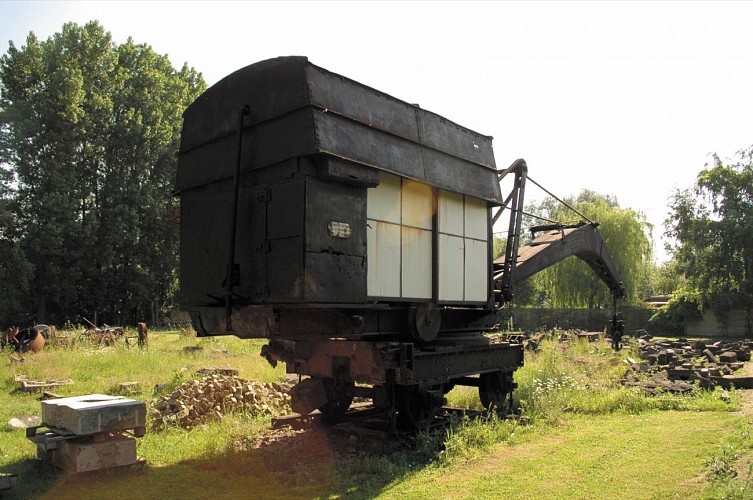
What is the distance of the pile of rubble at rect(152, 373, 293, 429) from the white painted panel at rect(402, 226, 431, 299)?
364 cm

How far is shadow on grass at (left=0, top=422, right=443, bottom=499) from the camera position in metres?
6.17

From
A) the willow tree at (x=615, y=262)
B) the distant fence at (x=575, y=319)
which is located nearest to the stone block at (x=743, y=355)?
the distant fence at (x=575, y=319)

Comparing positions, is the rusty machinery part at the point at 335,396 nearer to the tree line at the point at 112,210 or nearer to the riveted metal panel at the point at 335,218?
the riveted metal panel at the point at 335,218

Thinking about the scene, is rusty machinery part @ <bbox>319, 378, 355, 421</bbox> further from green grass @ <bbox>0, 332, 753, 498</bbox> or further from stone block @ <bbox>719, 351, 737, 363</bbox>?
stone block @ <bbox>719, 351, 737, 363</bbox>

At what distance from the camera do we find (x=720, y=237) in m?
34.9

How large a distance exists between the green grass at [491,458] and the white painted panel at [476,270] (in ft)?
6.39

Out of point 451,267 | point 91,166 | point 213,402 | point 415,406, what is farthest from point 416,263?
point 91,166

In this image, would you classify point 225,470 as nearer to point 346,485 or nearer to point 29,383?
point 346,485

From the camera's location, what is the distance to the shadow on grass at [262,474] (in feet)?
20.2

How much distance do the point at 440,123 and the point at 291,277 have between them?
3652mm

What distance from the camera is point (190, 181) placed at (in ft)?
27.5

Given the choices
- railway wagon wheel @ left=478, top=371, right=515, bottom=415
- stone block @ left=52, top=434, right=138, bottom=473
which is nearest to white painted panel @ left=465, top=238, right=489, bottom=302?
railway wagon wheel @ left=478, top=371, right=515, bottom=415

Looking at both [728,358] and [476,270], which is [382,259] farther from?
[728,358]

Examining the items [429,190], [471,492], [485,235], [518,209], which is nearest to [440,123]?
[429,190]
